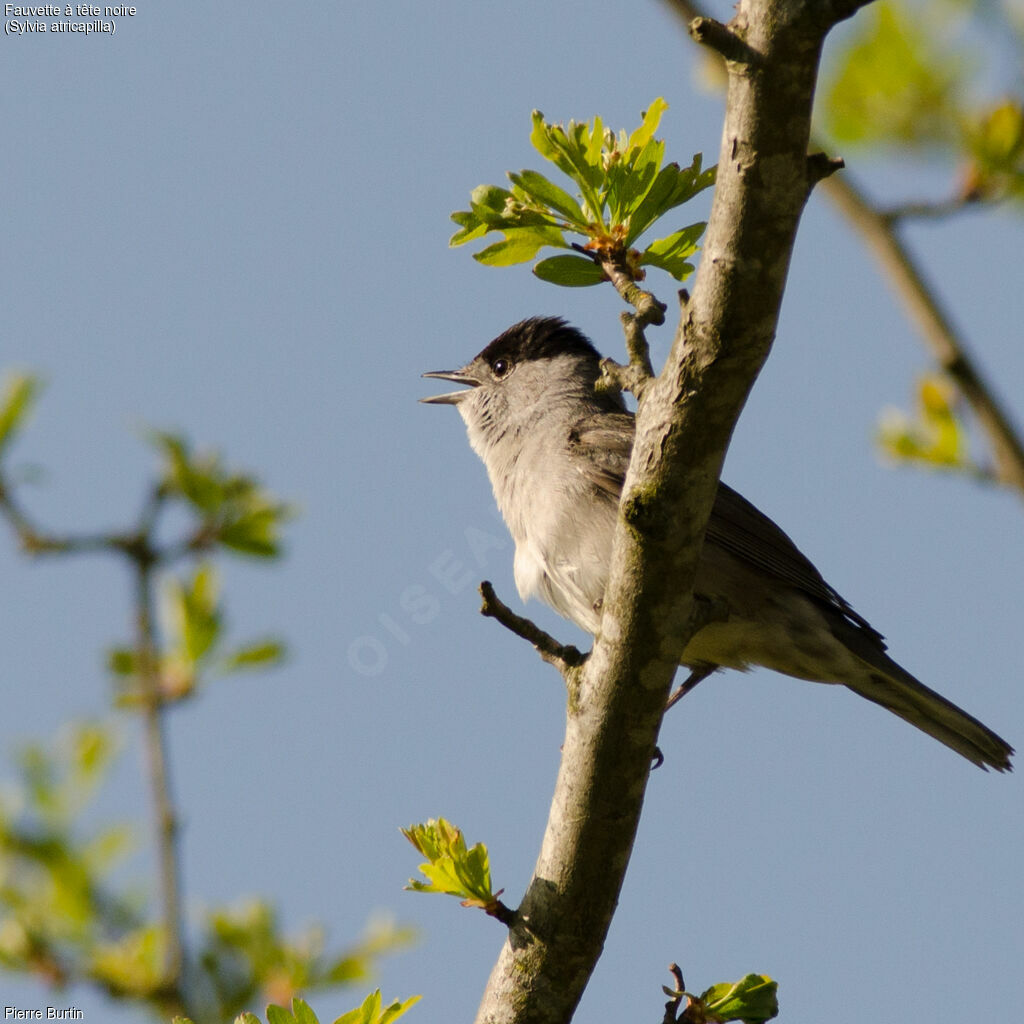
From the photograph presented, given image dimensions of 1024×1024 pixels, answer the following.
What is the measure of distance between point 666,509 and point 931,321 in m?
0.74

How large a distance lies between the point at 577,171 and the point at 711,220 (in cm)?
82

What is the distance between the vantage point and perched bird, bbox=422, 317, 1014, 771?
537 centimetres

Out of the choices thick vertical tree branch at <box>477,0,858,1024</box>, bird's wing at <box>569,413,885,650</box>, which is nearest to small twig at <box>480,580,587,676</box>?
thick vertical tree branch at <box>477,0,858,1024</box>

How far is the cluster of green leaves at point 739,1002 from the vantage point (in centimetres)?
306

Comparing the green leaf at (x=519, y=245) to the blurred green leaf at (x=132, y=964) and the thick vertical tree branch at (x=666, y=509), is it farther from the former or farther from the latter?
the blurred green leaf at (x=132, y=964)

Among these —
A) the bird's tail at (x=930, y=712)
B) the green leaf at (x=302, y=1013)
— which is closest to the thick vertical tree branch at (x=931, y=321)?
the green leaf at (x=302, y=1013)

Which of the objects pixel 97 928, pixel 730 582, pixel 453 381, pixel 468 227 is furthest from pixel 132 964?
pixel 453 381

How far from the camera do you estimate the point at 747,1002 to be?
10.1 feet

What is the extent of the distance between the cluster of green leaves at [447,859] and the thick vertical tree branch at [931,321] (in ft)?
5.06

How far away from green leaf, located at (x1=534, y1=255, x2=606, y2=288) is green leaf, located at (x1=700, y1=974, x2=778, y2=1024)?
1961mm

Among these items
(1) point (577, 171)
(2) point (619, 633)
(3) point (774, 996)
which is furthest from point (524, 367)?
(3) point (774, 996)

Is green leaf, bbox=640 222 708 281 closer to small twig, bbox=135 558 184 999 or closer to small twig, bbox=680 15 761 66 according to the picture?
small twig, bbox=680 15 761 66

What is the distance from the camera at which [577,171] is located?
3.48 m

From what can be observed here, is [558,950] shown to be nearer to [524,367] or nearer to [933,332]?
[933,332]
